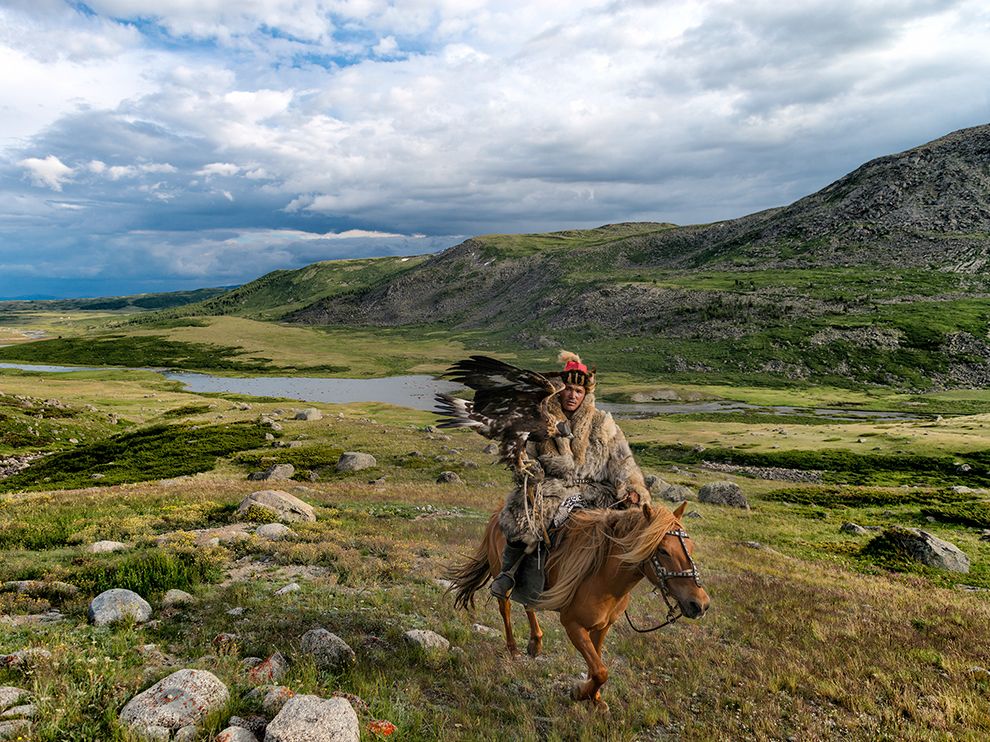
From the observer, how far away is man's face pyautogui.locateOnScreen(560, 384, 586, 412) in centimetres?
795

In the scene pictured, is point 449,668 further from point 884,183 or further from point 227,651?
point 884,183

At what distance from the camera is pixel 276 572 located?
1219cm

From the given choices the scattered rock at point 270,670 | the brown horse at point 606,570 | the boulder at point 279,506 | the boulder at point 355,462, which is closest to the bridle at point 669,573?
the brown horse at point 606,570

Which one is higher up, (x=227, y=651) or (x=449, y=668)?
(x=227, y=651)

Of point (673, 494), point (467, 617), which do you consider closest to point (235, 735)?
point (467, 617)

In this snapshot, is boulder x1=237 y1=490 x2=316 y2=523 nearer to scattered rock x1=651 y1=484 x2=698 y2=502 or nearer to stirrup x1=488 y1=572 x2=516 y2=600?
stirrup x1=488 y1=572 x2=516 y2=600

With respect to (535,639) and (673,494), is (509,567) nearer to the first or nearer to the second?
(535,639)

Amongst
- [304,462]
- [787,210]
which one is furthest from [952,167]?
[304,462]

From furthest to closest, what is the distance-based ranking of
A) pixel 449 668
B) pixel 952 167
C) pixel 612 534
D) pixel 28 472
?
1. pixel 952 167
2. pixel 28 472
3. pixel 449 668
4. pixel 612 534

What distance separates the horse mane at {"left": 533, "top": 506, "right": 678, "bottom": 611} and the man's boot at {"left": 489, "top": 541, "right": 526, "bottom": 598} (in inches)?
20.5

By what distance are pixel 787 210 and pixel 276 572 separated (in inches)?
8965

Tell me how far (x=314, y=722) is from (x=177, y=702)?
154cm

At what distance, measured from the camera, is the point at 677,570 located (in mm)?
6539

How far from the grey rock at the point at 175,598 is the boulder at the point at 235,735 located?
206 inches
